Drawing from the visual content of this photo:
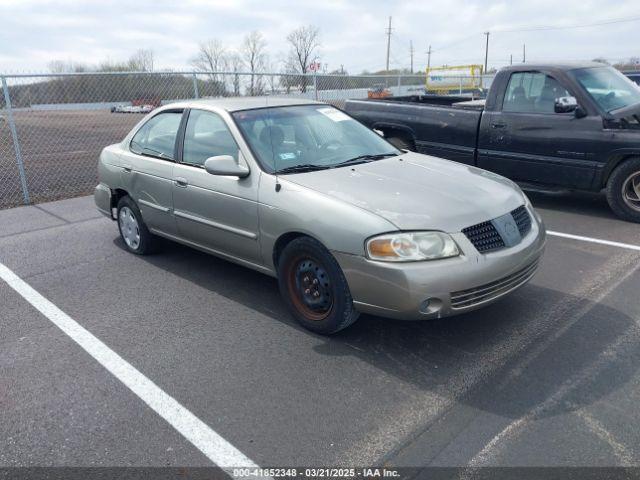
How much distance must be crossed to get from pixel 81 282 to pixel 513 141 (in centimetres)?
541

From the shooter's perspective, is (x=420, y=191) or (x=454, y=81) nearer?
(x=420, y=191)

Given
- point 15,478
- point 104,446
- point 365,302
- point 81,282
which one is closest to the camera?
point 15,478

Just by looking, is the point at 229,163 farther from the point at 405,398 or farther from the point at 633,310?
the point at 633,310

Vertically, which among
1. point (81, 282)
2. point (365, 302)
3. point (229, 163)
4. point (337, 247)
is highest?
point (229, 163)

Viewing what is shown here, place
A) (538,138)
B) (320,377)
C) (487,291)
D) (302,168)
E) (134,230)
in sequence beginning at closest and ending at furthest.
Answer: (320,377) < (487,291) < (302,168) < (134,230) < (538,138)

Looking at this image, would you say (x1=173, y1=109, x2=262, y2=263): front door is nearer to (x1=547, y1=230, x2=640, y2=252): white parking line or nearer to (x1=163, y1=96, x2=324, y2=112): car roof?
(x1=163, y1=96, x2=324, y2=112): car roof

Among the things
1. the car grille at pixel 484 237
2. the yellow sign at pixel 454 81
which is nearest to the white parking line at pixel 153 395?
the car grille at pixel 484 237

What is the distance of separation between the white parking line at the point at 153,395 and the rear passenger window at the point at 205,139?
166cm

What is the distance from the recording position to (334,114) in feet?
16.9

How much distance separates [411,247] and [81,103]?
925cm

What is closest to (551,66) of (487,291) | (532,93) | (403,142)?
(532,93)

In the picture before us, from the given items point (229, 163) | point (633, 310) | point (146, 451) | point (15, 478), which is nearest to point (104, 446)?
point (146, 451)

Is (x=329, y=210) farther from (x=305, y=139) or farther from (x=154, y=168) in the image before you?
(x=154, y=168)

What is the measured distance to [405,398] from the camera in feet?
10.4
